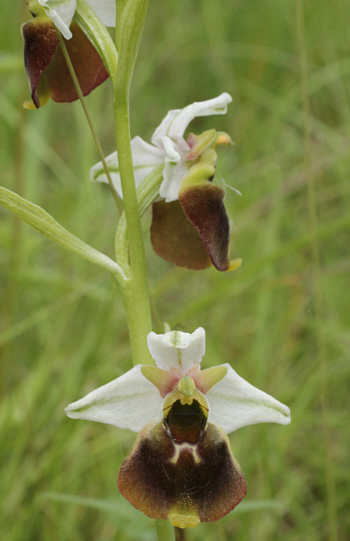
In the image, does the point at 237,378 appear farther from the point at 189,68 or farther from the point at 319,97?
the point at 189,68

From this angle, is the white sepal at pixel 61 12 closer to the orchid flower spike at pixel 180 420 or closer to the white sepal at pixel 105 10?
the white sepal at pixel 105 10

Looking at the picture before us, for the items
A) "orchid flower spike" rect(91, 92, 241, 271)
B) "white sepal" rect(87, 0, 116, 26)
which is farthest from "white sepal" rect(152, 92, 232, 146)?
"white sepal" rect(87, 0, 116, 26)

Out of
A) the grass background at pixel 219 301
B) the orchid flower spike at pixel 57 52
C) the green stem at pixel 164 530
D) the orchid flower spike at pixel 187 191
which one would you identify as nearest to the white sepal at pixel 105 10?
the orchid flower spike at pixel 57 52

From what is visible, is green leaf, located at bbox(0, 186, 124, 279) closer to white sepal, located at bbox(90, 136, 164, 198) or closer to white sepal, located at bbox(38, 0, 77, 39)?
white sepal, located at bbox(90, 136, 164, 198)

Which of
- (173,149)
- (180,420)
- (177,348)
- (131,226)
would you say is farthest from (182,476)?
(173,149)

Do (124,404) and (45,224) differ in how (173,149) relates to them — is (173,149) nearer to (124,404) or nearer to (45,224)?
(45,224)

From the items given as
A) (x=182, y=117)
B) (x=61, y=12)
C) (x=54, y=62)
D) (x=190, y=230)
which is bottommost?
(x=190, y=230)

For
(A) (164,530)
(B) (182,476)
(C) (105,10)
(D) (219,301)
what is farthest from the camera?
(D) (219,301)
